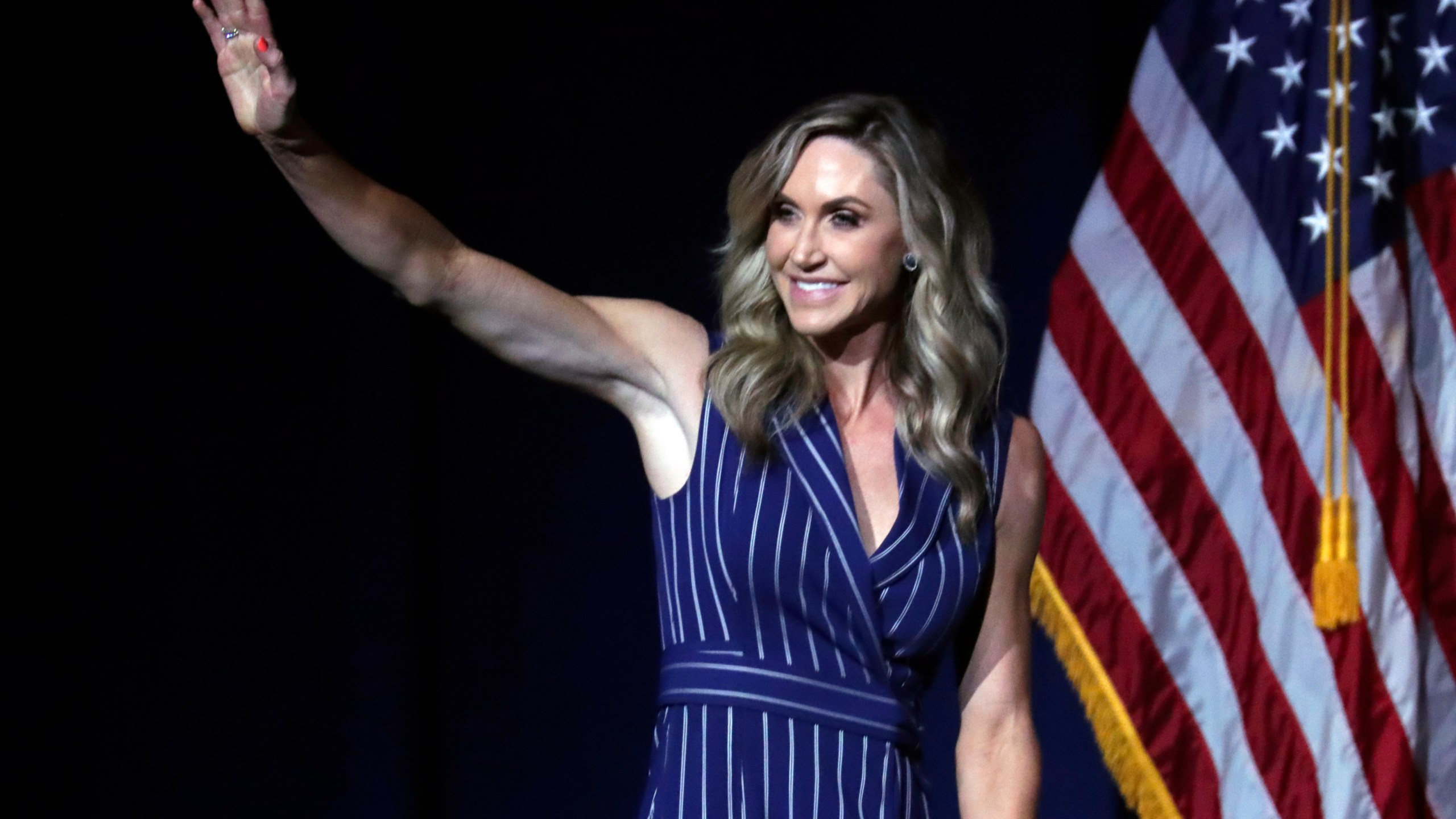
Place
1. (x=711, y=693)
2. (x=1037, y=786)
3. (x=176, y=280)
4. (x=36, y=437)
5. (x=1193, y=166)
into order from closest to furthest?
1. (x=711, y=693)
2. (x=1037, y=786)
3. (x=36, y=437)
4. (x=176, y=280)
5. (x=1193, y=166)

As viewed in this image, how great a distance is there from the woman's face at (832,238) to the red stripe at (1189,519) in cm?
128

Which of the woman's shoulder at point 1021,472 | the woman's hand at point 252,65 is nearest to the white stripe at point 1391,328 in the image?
the woman's shoulder at point 1021,472

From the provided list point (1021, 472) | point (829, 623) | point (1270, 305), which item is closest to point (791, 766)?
Answer: point (829, 623)

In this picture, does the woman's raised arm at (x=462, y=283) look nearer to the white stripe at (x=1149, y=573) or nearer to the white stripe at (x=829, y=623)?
the white stripe at (x=829, y=623)

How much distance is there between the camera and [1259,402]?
2.90 m

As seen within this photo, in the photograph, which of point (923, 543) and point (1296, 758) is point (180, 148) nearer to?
point (923, 543)

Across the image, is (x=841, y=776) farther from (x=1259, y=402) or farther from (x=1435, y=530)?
(x=1435, y=530)

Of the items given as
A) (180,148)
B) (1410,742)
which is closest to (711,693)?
(180,148)

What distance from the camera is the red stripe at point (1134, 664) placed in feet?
9.51

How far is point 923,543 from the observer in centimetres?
172

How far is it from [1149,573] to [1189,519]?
12cm

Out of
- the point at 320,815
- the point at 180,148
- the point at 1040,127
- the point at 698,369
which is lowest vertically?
the point at 320,815

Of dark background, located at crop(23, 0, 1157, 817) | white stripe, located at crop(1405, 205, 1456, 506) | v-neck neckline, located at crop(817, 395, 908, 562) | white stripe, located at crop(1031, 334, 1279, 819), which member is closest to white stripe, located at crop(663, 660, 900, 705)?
v-neck neckline, located at crop(817, 395, 908, 562)

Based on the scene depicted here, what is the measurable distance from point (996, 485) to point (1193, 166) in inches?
55.0
